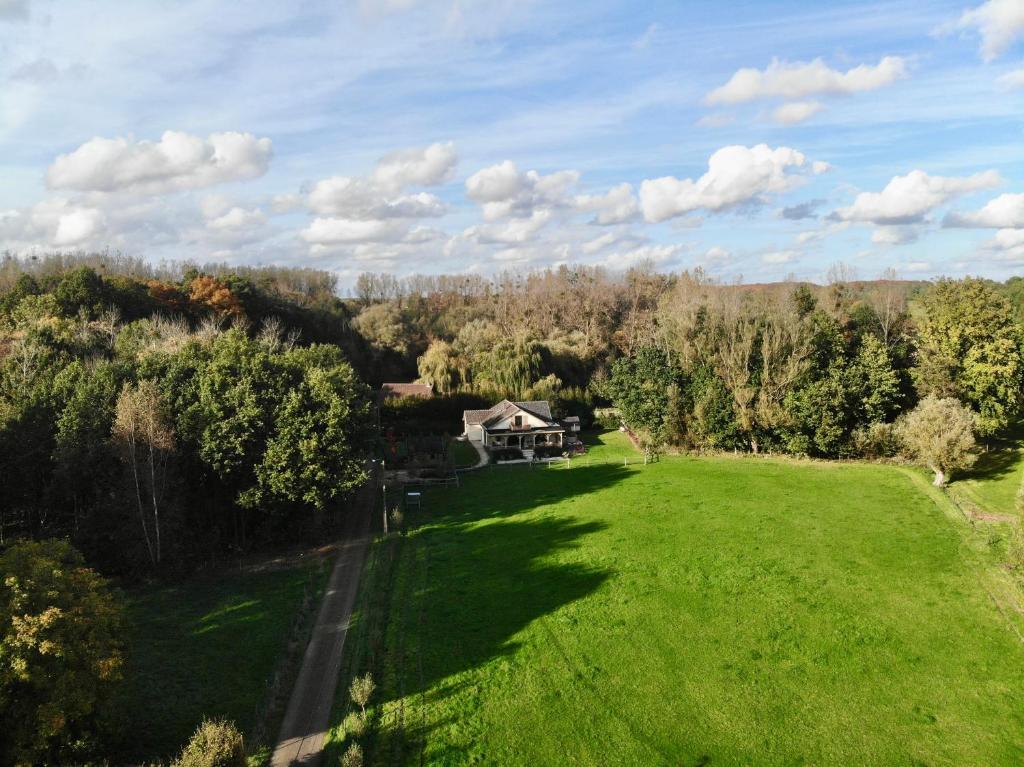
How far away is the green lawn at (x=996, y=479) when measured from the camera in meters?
37.1

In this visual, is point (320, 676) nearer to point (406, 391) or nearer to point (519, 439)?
point (519, 439)

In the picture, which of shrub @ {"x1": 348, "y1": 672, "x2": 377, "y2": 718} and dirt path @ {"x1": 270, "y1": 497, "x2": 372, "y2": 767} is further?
shrub @ {"x1": 348, "y1": 672, "x2": 377, "y2": 718}

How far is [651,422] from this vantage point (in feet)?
185

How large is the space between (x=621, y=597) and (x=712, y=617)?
3736mm

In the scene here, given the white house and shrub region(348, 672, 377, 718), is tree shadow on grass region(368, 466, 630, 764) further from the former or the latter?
the white house

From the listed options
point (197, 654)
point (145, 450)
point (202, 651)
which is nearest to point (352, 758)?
point (197, 654)

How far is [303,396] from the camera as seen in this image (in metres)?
36.8

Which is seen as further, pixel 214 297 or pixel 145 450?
pixel 214 297

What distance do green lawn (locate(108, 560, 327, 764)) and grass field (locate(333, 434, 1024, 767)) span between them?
3.24 meters

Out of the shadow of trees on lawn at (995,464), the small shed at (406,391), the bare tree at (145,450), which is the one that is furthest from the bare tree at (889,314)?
the bare tree at (145,450)

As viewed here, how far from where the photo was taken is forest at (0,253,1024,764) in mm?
30859

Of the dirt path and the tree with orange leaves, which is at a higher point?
the tree with orange leaves

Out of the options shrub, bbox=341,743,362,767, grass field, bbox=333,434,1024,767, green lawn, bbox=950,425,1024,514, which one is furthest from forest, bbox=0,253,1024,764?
grass field, bbox=333,434,1024,767

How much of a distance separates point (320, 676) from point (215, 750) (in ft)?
23.8
